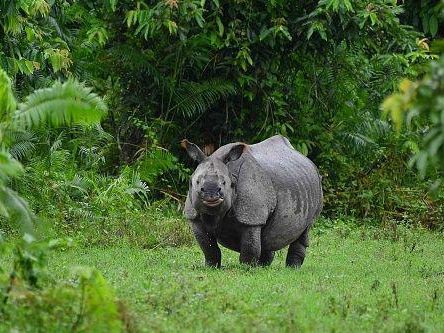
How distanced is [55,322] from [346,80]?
1192 cm

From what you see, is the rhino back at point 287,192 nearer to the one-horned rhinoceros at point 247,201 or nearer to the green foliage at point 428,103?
the one-horned rhinoceros at point 247,201

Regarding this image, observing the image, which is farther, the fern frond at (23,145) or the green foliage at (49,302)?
the fern frond at (23,145)

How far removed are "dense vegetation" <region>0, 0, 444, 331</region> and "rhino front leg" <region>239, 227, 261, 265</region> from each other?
198 cm

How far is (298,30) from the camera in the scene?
17.0 meters

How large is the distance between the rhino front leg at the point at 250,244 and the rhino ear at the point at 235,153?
2.31ft

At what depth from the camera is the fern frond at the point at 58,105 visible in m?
8.36

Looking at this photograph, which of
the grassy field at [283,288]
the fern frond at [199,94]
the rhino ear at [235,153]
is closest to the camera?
the grassy field at [283,288]

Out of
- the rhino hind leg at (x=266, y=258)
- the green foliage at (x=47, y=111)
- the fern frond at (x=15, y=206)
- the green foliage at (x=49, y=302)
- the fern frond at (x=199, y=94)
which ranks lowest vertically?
the rhino hind leg at (x=266, y=258)

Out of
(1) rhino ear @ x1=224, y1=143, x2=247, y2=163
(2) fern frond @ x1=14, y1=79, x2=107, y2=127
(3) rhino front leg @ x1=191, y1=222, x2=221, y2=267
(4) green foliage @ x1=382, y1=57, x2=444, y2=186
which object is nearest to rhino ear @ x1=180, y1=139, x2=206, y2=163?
(1) rhino ear @ x1=224, y1=143, x2=247, y2=163

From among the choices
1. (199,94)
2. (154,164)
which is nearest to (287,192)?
(154,164)

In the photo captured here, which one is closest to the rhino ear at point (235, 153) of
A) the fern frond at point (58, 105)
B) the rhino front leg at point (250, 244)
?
the rhino front leg at point (250, 244)

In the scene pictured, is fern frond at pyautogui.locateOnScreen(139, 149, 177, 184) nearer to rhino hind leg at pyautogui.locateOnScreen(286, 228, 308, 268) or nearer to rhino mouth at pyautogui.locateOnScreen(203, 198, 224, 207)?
rhino hind leg at pyautogui.locateOnScreen(286, 228, 308, 268)

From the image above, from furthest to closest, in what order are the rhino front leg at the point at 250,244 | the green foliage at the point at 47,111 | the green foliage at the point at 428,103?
the rhino front leg at the point at 250,244 < the green foliage at the point at 47,111 < the green foliage at the point at 428,103

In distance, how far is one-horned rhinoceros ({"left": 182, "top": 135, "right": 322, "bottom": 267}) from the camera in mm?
11508
